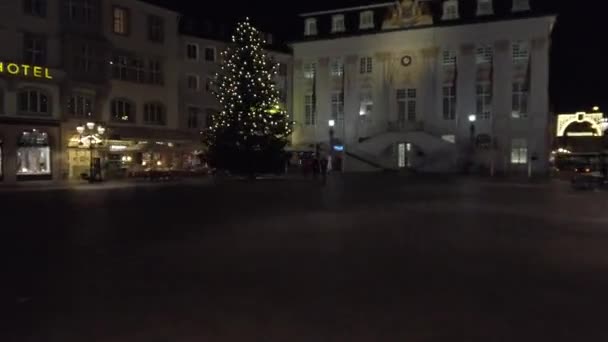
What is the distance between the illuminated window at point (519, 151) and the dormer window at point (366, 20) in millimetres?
18258

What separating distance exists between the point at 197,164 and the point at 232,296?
4373 cm

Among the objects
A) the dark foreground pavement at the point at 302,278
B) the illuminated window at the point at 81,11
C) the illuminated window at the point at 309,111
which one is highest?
the illuminated window at the point at 81,11

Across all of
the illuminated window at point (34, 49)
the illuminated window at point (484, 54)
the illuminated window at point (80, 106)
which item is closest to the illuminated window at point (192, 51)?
the illuminated window at point (80, 106)

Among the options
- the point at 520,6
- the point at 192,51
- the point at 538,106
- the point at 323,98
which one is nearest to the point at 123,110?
the point at 192,51

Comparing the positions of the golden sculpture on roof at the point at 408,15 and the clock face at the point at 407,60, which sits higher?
the golden sculpture on roof at the point at 408,15

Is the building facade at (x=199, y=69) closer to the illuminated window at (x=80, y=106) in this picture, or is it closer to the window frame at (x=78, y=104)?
the window frame at (x=78, y=104)

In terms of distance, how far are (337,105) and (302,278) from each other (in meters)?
53.2

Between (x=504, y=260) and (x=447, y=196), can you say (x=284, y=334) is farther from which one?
(x=447, y=196)

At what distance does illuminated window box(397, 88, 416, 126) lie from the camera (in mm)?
56844

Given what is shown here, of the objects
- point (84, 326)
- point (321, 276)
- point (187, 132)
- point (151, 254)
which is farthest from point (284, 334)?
point (187, 132)

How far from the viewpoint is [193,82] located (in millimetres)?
49812

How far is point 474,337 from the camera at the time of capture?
19.3ft

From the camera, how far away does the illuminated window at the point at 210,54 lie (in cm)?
5062

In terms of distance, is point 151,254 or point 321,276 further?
point 151,254
